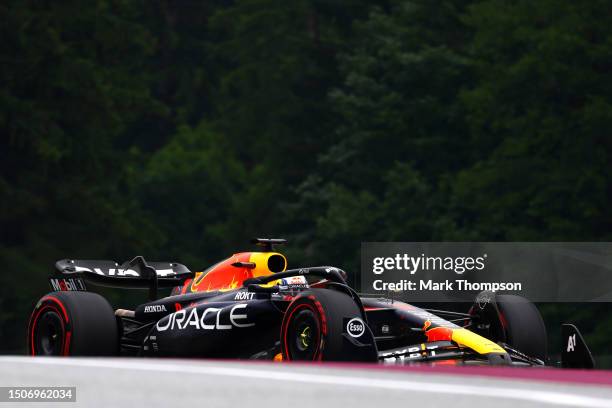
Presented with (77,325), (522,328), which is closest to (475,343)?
(522,328)

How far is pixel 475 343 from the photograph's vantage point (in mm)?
11570

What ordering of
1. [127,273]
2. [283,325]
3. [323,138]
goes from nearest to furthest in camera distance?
[283,325] → [127,273] → [323,138]

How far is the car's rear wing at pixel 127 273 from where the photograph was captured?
14.2m

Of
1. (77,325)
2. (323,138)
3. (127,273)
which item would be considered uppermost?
(323,138)

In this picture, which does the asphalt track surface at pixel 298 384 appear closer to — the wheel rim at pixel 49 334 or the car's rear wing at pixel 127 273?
the wheel rim at pixel 49 334

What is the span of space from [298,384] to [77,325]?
6.21 m

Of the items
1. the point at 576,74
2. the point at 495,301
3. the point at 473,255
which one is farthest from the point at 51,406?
the point at 576,74

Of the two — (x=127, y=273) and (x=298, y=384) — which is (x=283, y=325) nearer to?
(x=127, y=273)

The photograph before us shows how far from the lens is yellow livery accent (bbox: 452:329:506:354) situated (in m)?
11.5

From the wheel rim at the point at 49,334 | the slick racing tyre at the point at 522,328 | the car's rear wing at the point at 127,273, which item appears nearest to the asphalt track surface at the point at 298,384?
the wheel rim at the point at 49,334

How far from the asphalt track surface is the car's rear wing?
6.49 metres

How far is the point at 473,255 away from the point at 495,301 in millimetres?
2156

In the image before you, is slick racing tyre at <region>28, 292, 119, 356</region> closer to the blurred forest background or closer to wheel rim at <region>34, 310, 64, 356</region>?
wheel rim at <region>34, 310, 64, 356</region>

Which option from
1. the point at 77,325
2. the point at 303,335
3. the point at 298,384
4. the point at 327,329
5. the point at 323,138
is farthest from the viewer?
the point at 323,138
